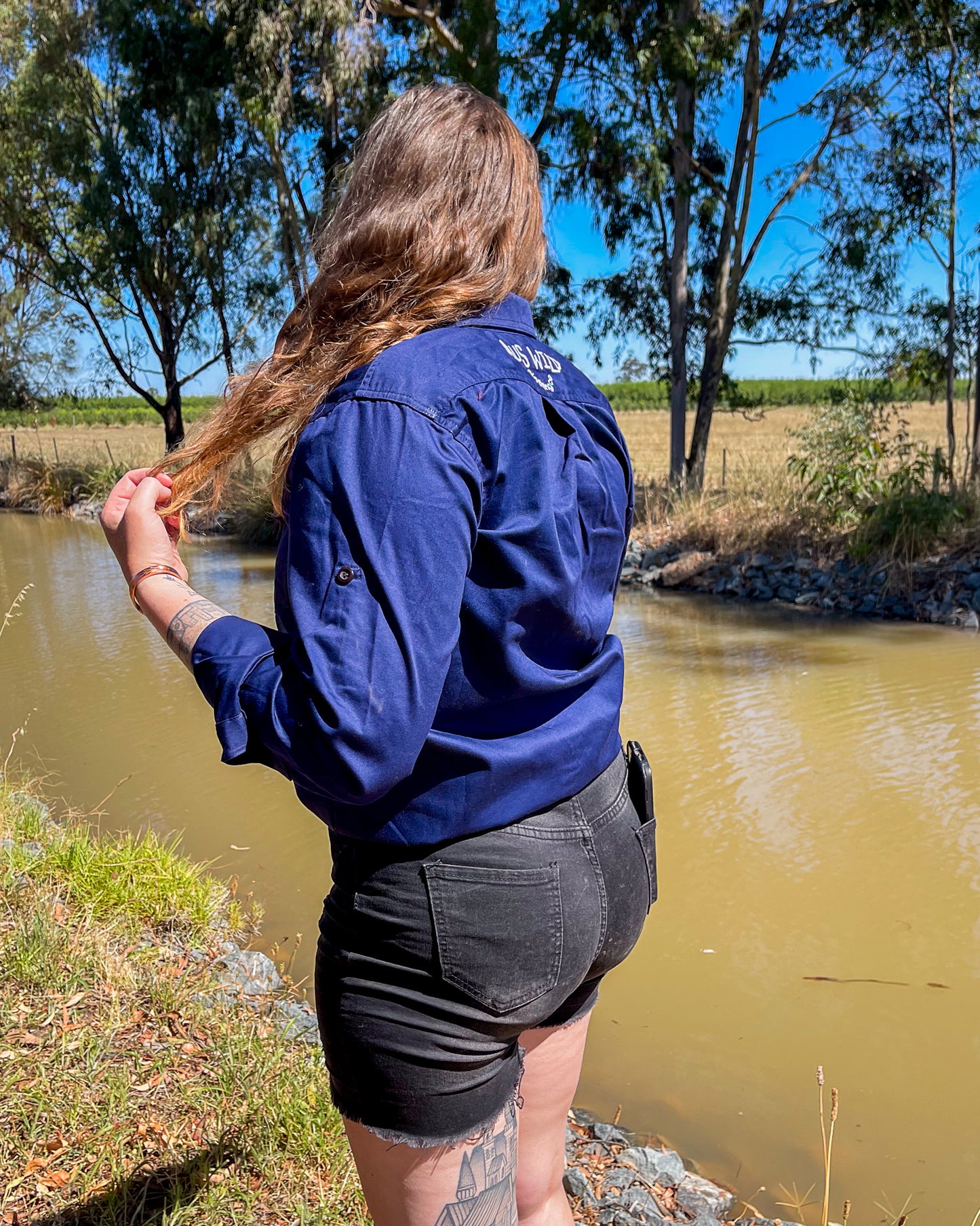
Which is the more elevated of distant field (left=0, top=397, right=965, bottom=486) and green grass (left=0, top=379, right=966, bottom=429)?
green grass (left=0, top=379, right=966, bottom=429)

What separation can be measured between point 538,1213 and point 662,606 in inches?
362

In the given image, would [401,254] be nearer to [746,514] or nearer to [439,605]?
[439,605]

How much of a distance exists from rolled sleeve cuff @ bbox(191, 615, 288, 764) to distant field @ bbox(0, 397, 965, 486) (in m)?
8.76

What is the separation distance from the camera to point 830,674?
7434mm

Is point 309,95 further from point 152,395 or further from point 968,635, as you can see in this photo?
point 968,635

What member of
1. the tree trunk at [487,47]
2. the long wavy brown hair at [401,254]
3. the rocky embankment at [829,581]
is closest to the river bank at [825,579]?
the rocky embankment at [829,581]

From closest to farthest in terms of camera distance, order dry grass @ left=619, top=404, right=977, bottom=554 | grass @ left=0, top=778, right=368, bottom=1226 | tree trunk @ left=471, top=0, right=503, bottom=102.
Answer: grass @ left=0, top=778, right=368, bottom=1226, dry grass @ left=619, top=404, right=977, bottom=554, tree trunk @ left=471, top=0, right=503, bottom=102

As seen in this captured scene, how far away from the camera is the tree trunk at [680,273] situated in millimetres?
13531

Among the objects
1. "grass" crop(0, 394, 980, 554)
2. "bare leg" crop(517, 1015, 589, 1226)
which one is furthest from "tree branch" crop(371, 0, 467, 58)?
"bare leg" crop(517, 1015, 589, 1226)

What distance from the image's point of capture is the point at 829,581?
10.1 meters

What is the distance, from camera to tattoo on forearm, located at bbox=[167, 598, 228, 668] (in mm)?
1176

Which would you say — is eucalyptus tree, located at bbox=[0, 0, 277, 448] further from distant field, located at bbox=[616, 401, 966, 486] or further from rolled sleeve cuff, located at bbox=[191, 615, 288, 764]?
rolled sleeve cuff, located at bbox=[191, 615, 288, 764]

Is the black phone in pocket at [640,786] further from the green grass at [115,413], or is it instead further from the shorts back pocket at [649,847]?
the green grass at [115,413]

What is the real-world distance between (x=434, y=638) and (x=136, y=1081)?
6.09ft
